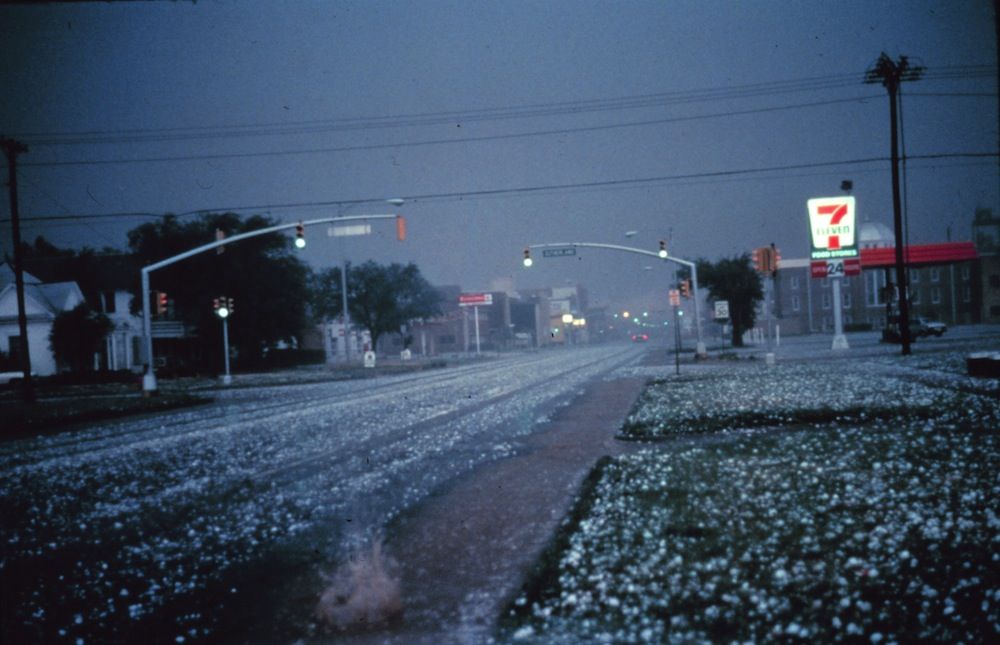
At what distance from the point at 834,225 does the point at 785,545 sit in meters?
40.9

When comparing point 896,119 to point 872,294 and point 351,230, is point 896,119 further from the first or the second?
point 872,294

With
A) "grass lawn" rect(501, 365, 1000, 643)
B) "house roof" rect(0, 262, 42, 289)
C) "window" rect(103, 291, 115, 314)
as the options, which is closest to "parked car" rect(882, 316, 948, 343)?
"grass lawn" rect(501, 365, 1000, 643)

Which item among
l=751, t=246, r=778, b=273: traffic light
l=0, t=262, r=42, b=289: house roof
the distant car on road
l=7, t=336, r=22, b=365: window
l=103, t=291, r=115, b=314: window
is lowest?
the distant car on road

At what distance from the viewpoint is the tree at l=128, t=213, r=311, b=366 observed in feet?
185

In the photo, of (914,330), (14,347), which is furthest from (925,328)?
(14,347)

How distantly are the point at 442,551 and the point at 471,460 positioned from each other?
4.63 metres

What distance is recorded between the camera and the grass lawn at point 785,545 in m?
4.13

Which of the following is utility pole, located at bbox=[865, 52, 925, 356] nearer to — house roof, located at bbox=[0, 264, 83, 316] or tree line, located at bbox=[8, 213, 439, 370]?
tree line, located at bbox=[8, 213, 439, 370]

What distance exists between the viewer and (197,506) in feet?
27.6

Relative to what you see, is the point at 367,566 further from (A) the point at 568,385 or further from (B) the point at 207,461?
(A) the point at 568,385

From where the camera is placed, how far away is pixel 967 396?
1377 centimetres

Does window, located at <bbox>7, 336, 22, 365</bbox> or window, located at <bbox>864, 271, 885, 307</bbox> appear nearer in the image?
window, located at <bbox>7, 336, 22, 365</bbox>

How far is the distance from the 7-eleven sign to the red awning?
1068 inches

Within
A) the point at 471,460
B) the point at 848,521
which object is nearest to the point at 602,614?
the point at 848,521
